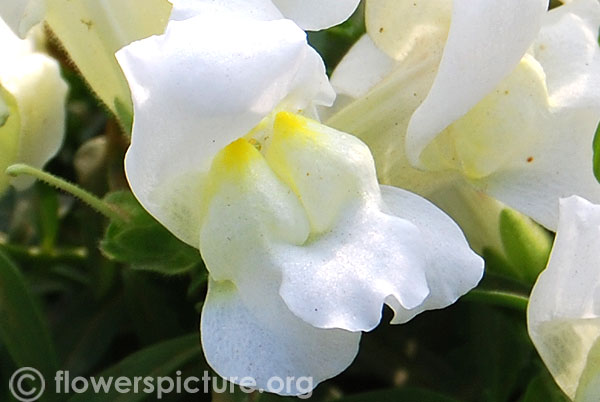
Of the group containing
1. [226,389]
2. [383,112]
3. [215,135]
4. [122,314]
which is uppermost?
[215,135]

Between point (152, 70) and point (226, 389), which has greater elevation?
point (152, 70)

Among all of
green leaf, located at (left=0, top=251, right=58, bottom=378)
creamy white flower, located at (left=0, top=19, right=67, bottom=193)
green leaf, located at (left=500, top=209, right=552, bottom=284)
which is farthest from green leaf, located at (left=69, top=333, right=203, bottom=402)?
green leaf, located at (left=500, top=209, right=552, bottom=284)

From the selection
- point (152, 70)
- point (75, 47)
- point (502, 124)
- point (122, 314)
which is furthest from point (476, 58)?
point (122, 314)

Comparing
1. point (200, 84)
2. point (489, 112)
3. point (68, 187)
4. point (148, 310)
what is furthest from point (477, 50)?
point (148, 310)

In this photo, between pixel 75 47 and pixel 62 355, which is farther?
pixel 62 355

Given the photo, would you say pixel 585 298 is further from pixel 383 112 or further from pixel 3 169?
pixel 3 169

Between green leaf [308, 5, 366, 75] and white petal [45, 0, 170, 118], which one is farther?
green leaf [308, 5, 366, 75]

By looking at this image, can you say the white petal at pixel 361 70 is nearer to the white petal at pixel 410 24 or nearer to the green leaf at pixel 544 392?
the white petal at pixel 410 24

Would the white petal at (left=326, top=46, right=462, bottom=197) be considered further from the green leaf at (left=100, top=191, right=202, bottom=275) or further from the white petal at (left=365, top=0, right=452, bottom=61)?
the green leaf at (left=100, top=191, right=202, bottom=275)
